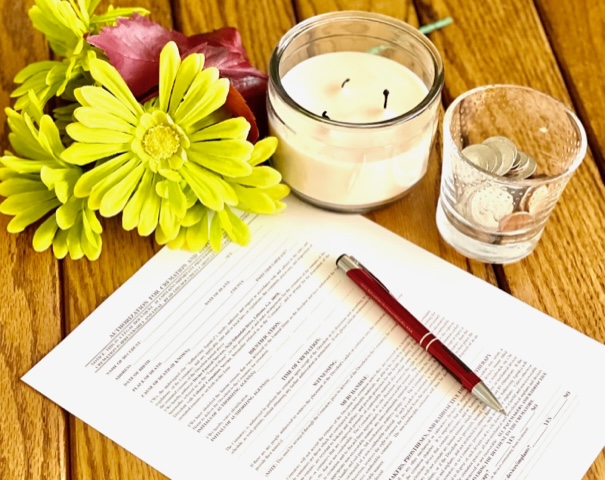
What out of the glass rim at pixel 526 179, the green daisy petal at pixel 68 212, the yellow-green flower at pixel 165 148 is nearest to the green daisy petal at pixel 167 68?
the yellow-green flower at pixel 165 148

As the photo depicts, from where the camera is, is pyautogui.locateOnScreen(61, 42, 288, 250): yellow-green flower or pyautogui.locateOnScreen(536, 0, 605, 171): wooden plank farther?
pyautogui.locateOnScreen(536, 0, 605, 171): wooden plank

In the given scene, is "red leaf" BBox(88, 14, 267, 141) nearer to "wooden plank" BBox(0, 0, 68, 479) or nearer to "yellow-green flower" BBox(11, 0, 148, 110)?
"yellow-green flower" BBox(11, 0, 148, 110)

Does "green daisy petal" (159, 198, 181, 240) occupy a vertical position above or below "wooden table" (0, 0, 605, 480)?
above

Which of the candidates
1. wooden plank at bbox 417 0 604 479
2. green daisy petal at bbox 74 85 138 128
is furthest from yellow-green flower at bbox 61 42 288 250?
wooden plank at bbox 417 0 604 479

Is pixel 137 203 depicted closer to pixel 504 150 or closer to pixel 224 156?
pixel 224 156

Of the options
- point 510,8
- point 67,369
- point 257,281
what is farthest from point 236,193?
point 510,8

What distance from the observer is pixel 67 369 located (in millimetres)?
620

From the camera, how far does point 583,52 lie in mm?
818

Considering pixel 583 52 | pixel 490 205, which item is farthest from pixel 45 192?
pixel 583 52

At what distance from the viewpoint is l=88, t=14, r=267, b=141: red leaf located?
650 mm

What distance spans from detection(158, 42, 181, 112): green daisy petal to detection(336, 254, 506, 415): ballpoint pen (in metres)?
0.19

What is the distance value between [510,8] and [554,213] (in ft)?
0.84

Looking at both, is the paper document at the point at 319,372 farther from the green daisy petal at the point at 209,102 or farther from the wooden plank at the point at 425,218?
the green daisy petal at the point at 209,102

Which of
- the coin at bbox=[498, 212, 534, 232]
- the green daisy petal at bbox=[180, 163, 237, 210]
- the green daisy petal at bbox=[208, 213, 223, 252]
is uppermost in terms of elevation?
the green daisy petal at bbox=[180, 163, 237, 210]
